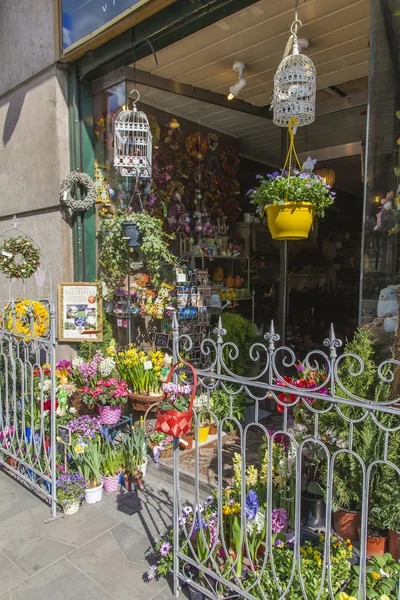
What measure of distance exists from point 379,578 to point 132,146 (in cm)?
440

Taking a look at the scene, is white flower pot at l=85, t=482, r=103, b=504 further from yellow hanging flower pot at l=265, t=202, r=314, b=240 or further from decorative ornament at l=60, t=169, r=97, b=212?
decorative ornament at l=60, t=169, r=97, b=212

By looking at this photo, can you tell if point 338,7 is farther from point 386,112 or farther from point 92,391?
point 92,391

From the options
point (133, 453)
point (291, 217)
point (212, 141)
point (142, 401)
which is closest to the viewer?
point (291, 217)

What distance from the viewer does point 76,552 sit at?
2932 mm

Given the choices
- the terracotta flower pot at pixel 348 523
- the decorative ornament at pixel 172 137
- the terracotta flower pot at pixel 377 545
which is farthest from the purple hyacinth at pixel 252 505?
the decorative ornament at pixel 172 137

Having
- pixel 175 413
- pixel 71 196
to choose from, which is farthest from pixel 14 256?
pixel 175 413

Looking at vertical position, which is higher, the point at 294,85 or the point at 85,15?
the point at 85,15

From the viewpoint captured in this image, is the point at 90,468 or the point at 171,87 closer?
the point at 90,468

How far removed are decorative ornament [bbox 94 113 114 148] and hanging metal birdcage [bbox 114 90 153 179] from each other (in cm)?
66

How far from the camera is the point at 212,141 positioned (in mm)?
6277

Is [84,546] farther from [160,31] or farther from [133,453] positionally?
[160,31]

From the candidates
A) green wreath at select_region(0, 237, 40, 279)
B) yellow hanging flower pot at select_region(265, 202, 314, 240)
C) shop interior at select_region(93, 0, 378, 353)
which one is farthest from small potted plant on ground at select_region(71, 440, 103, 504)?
green wreath at select_region(0, 237, 40, 279)

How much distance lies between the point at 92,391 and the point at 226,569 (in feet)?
7.60

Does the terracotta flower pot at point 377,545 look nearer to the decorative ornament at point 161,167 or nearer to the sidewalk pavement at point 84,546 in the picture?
the sidewalk pavement at point 84,546
